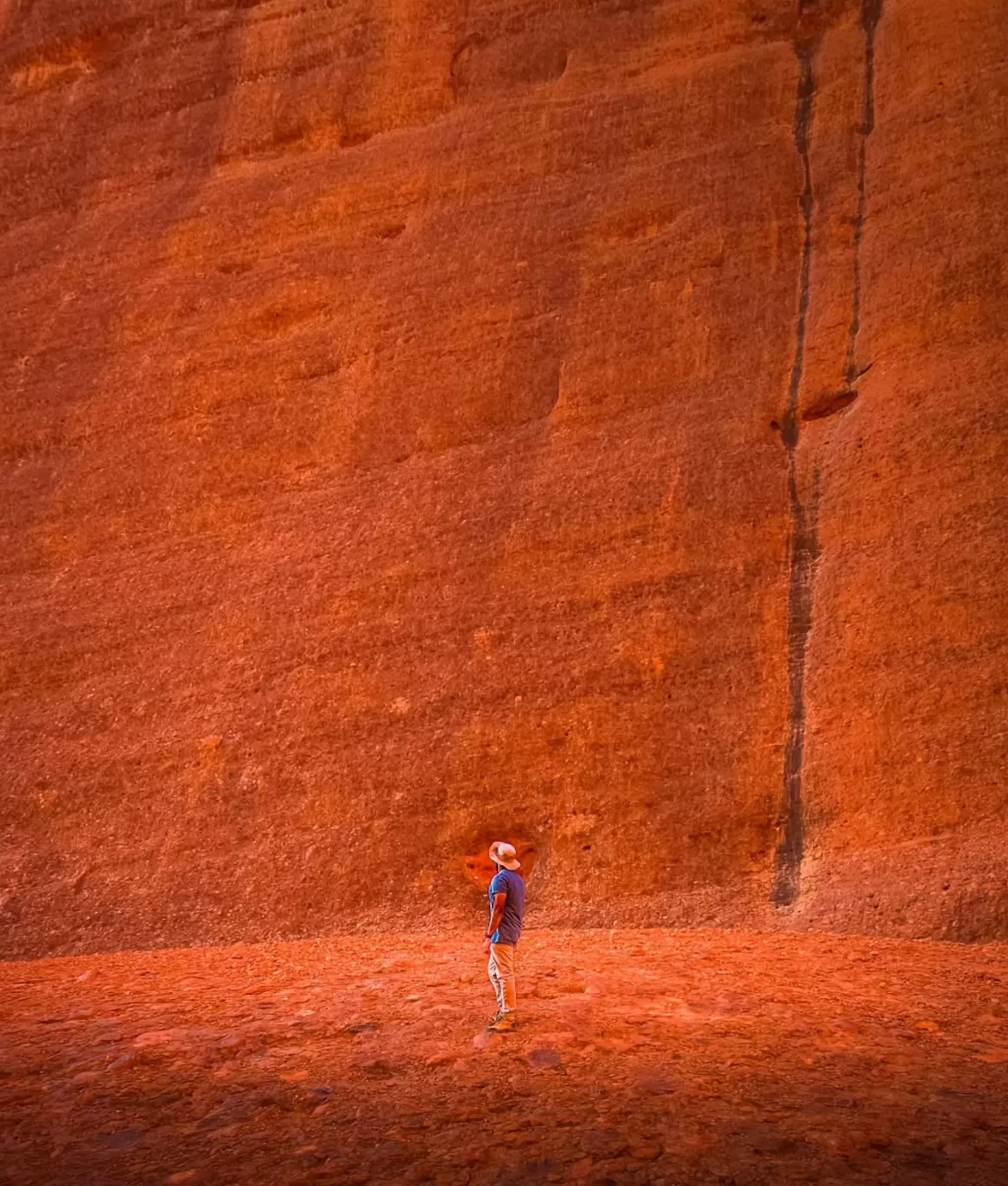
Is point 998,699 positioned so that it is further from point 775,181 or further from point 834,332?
point 775,181

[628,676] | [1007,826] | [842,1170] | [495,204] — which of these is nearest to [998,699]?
[1007,826]

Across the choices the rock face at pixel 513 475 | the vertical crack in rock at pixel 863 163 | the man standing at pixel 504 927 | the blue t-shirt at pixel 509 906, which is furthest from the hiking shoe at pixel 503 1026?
the vertical crack in rock at pixel 863 163

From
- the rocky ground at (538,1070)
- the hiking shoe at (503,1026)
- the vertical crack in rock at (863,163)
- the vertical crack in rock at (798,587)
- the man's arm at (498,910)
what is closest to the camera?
the rocky ground at (538,1070)

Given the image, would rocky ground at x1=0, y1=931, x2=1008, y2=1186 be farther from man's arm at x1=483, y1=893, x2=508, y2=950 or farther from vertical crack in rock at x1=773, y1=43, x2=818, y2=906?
vertical crack in rock at x1=773, y1=43, x2=818, y2=906

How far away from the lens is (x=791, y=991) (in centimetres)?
686

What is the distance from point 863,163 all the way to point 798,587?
558 cm

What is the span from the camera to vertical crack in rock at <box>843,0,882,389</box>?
11.9 meters

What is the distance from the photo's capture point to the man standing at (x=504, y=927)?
6.03 metres

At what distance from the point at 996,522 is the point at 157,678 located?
292 inches

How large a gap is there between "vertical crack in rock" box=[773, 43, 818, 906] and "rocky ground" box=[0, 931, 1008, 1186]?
3.07ft

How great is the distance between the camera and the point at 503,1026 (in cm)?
609

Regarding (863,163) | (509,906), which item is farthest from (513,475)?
(509,906)

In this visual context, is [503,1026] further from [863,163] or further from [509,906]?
[863,163]

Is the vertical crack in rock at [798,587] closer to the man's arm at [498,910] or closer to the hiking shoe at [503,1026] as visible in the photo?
the hiking shoe at [503,1026]
